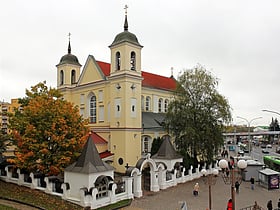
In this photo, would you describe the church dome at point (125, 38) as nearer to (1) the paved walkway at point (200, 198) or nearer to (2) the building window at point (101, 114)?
(2) the building window at point (101, 114)

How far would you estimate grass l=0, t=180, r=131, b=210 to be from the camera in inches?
766

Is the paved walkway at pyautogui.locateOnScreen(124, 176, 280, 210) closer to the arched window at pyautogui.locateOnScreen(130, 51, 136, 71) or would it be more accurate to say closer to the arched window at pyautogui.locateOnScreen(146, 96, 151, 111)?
the arched window at pyautogui.locateOnScreen(130, 51, 136, 71)

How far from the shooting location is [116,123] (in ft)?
112

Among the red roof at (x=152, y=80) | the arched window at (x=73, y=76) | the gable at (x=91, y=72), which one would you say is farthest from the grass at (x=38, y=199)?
the arched window at (x=73, y=76)

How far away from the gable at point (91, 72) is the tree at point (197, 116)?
1064 cm

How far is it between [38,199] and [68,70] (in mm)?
25650

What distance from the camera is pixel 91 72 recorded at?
39.2m

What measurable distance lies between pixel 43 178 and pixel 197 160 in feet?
61.8

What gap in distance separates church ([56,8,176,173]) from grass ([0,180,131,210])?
36.2 ft

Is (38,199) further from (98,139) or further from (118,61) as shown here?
(118,61)

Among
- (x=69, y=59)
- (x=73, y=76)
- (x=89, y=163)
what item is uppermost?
(x=69, y=59)

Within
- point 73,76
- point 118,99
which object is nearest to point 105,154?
point 118,99

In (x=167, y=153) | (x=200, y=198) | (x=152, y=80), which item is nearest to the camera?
(x=200, y=198)

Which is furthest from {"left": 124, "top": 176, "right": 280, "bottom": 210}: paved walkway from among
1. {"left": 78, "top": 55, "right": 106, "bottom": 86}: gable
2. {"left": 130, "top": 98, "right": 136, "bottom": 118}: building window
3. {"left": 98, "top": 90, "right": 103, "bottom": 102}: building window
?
{"left": 78, "top": 55, "right": 106, "bottom": 86}: gable
